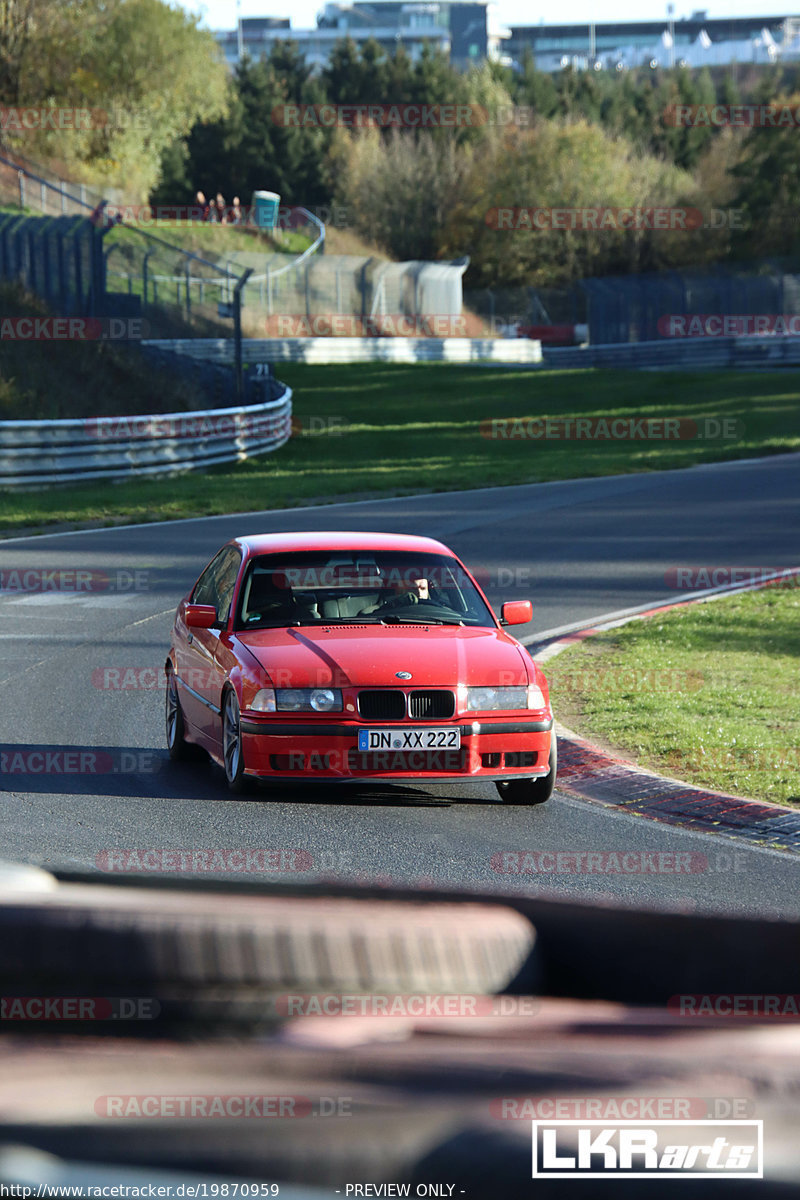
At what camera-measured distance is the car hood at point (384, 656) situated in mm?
8602

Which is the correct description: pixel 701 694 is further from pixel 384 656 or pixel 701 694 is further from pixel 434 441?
pixel 434 441

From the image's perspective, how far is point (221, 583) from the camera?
10320mm

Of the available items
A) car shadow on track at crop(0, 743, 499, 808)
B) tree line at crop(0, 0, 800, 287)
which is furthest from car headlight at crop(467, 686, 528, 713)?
tree line at crop(0, 0, 800, 287)

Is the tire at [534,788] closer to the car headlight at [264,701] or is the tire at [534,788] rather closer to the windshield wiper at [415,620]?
the windshield wiper at [415,620]

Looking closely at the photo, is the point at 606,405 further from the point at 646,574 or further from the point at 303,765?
the point at 303,765

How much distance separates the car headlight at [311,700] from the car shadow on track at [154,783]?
43 centimetres

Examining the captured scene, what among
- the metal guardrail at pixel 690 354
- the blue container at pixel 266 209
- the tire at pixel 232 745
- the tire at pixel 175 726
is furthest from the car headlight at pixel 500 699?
the blue container at pixel 266 209

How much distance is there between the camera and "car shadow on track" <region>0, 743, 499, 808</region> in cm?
898

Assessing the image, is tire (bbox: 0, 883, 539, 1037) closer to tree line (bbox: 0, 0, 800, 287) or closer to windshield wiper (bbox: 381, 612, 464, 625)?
windshield wiper (bbox: 381, 612, 464, 625)

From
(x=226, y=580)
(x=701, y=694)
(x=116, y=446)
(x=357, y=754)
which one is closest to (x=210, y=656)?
(x=226, y=580)

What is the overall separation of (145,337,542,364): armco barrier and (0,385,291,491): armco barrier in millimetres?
21626

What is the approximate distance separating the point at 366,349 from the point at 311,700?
53.1 meters

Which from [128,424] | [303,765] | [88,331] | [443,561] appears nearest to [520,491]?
[128,424]

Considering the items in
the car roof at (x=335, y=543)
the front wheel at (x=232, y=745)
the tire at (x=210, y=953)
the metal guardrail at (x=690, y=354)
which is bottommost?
the metal guardrail at (x=690, y=354)
